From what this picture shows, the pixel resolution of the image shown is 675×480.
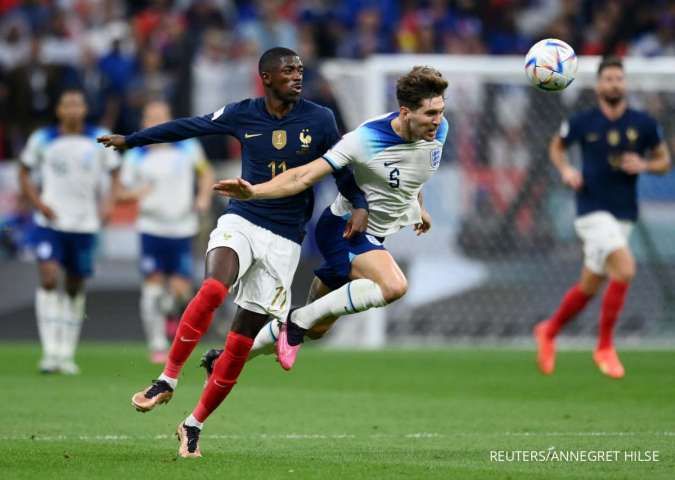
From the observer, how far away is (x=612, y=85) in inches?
478

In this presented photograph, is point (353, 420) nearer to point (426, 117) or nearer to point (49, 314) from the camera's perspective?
point (426, 117)

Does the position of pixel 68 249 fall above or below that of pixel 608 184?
below

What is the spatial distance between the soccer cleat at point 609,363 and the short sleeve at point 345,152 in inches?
186

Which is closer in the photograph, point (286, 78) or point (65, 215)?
point (286, 78)

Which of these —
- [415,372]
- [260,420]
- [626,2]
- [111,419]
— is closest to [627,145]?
[415,372]

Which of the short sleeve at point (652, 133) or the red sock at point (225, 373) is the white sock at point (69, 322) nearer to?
the red sock at point (225, 373)

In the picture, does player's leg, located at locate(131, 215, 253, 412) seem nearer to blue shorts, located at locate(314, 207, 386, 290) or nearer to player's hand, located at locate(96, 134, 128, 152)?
player's hand, located at locate(96, 134, 128, 152)

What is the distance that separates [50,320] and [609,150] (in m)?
5.55

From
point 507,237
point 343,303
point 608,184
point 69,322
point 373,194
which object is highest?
point 373,194

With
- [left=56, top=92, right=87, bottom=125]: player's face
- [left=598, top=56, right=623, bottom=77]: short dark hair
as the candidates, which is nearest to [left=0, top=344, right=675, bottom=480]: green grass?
[left=56, top=92, right=87, bottom=125]: player's face

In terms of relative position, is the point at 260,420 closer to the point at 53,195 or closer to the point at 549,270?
the point at 53,195

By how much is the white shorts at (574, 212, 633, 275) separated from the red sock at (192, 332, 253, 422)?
5086mm

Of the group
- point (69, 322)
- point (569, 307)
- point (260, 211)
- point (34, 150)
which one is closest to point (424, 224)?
point (260, 211)

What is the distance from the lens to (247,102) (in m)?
8.19
